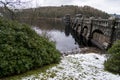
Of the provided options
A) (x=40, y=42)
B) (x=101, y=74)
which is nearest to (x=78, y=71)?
(x=101, y=74)

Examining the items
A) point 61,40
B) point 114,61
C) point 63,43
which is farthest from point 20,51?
point 61,40

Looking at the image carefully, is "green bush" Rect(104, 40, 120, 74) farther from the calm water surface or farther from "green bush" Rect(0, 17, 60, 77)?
the calm water surface

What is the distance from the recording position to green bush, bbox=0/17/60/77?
747 cm

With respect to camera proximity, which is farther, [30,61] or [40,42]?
[40,42]

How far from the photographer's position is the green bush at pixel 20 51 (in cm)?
747

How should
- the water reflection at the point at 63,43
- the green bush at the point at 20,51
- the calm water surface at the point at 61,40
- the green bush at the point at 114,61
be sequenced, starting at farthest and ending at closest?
1. the water reflection at the point at 63,43
2. the calm water surface at the point at 61,40
3. the green bush at the point at 114,61
4. the green bush at the point at 20,51

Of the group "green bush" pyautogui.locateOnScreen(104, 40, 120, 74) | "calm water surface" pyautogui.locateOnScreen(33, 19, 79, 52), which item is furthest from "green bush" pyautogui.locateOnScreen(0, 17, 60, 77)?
"calm water surface" pyautogui.locateOnScreen(33, 19, 79, 52)

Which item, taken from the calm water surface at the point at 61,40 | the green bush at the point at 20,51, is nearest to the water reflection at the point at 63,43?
the calm water surface at the point at 61,40

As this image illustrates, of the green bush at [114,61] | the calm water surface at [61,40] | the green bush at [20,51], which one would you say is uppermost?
the green bush at [20,51]

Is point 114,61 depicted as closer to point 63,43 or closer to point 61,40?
point 63,43

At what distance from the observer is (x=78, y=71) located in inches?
358

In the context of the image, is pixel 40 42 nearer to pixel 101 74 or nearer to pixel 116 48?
pixel 101 74

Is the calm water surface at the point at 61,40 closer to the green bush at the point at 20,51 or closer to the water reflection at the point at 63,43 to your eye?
the water reflection at the point at 63,43

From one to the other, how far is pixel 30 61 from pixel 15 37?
123 cm
